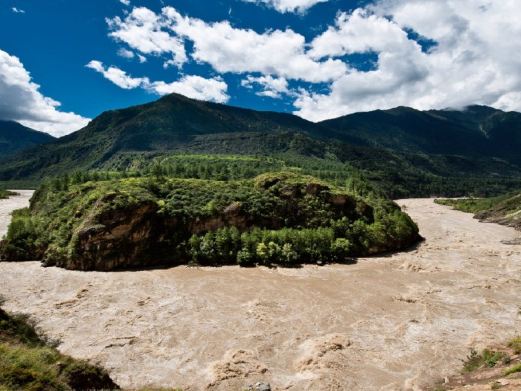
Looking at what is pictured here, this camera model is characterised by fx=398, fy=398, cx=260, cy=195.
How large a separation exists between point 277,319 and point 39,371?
29.4 meters

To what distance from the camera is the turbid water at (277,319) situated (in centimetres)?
3173

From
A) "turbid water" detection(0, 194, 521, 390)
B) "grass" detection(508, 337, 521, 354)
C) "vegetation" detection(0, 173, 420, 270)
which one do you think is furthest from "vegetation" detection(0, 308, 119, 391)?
"vegetation" detection(0, 173, 420, 270)

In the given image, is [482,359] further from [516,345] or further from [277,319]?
[277,319]

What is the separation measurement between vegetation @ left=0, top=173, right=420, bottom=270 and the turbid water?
3.96 meters

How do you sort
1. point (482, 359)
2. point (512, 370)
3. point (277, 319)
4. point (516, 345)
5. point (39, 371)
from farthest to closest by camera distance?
point (277, 319), point (482, 359), point (516, 345), point (512, 370), point (39, 371)

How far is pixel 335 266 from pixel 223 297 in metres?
23.9

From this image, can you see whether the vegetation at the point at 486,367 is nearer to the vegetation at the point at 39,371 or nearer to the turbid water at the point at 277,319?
the turbid water at the point at 277,319

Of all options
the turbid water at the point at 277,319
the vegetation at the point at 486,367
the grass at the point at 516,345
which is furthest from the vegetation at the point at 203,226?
the grass at the point at 516,345

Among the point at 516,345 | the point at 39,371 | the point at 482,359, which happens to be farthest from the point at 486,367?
the point at 39,371

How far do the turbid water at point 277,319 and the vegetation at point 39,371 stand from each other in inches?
497

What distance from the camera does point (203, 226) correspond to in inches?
2790

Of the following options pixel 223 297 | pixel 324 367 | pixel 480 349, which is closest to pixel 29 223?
pixel 223 297

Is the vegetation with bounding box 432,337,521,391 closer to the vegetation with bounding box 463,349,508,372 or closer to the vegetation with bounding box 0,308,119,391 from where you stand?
the vegetation with bounding box 463,349,508,372

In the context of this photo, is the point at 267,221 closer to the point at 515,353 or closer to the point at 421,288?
the point at 421,288
